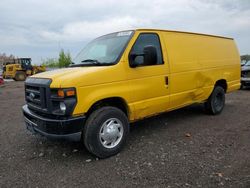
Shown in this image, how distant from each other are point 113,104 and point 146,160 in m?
1.15

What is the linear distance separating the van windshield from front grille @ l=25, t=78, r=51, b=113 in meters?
0.97

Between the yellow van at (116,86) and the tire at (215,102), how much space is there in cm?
55

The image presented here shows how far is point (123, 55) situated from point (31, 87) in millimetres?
1717

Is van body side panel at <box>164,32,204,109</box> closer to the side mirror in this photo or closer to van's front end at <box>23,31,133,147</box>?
the side mirror

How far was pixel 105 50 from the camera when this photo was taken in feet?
15.0

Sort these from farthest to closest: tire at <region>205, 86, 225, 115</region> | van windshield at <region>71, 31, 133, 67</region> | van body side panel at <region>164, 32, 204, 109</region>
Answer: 1. tire at <region>205, 86, 225, 115</region>
2. van body side panel at <region>164, 32, 204, 109</region>
3. van windshield at <region>71, 31, 133, 67</region>

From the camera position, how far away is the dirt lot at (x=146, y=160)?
3.23 m

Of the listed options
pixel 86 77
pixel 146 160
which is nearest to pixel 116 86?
pixel 86 77

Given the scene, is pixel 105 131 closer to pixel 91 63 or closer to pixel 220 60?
pixel 91 63

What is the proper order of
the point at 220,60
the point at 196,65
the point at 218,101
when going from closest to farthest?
the point at 196,65
the point at 220,60
the point at 218,101

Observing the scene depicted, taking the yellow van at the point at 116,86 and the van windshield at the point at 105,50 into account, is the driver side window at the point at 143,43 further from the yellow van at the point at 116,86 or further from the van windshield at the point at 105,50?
the van windshield at the point at 105,50

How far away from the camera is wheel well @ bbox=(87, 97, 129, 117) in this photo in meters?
3.95

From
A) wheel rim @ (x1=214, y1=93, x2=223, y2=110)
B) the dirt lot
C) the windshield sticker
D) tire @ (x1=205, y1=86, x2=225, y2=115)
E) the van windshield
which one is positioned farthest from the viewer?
wheel rim @ (x1=214, y1=93, x2=223, y2=110)

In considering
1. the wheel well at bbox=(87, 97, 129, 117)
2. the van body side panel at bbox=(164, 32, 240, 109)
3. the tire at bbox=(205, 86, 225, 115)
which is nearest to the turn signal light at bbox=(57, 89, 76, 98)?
the wheel well at bbox=(87, 97, 129, 117)
